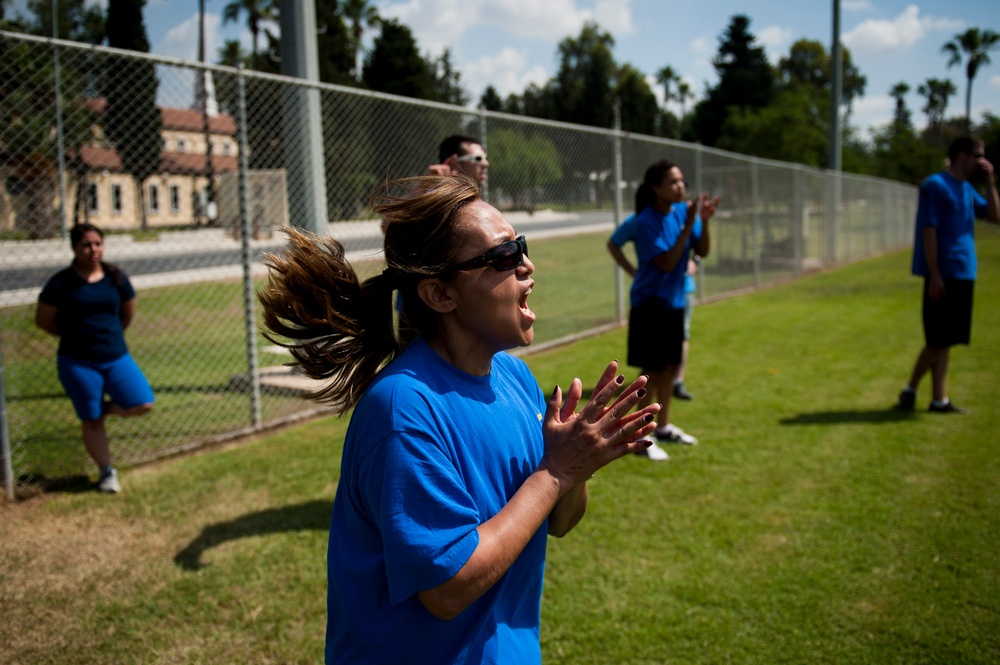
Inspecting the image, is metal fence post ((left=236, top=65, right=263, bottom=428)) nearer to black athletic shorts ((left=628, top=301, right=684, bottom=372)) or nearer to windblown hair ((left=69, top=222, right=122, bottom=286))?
windblown hair ((left=69, top=222, right=122, bottom=286))

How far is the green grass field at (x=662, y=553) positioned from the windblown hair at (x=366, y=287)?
1824mm

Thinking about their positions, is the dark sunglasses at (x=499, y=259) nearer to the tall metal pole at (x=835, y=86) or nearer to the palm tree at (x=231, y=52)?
the tall metal pole at (x=835, y=86)

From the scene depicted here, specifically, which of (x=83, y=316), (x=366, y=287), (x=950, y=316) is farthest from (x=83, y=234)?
(x=950, y=316)

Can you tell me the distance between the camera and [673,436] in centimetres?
562

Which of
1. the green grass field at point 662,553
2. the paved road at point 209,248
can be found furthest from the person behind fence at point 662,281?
the paved road at point 209,248

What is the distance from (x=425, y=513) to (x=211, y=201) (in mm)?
5911

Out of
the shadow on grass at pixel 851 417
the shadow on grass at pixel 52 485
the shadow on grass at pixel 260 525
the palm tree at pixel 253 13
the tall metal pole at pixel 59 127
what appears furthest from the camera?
the palm tree at pixel 253 13

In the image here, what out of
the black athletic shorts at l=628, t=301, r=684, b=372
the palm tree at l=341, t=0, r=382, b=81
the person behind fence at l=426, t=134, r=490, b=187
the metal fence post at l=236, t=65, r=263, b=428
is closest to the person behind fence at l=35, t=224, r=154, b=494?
the metal fence post at l=236, t=65, r=263, b=428

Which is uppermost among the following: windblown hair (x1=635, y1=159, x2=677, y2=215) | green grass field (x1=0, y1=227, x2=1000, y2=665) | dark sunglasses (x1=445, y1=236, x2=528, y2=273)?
windblown hair (x1=635, y1=159, x2=677, y2=215)

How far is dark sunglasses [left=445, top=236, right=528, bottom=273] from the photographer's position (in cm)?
158

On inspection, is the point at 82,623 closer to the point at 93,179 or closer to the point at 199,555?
the point at 199,555

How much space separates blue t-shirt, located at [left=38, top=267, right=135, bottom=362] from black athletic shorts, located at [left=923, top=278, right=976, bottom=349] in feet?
20.3

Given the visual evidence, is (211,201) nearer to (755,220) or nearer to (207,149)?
(207,149)

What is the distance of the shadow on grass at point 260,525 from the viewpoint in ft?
13.0
